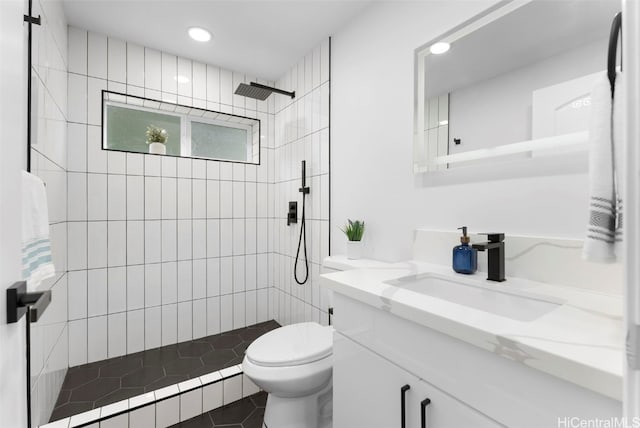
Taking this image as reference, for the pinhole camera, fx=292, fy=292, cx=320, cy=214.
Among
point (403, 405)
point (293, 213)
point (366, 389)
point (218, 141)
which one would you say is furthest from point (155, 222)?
point (403, 405)

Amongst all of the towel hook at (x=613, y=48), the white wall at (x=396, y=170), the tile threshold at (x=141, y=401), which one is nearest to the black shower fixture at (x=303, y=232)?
the white wall at (x=396, y=170)

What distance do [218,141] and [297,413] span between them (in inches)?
85.1

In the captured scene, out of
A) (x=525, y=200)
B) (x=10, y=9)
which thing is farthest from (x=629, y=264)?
(x=10, y=9)

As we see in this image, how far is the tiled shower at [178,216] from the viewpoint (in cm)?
192

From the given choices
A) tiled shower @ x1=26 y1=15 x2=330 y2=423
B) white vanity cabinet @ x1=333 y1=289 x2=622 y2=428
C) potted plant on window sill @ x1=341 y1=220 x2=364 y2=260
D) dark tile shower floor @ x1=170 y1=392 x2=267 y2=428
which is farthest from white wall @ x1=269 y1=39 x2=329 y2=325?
white vanity cabinet @ x1=333 y1=289 x2=622 y2=428

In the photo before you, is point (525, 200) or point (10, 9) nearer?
point (10, 9)

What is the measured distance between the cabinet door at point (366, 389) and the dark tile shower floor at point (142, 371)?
2.83 feet

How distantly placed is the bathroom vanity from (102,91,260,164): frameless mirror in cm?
192

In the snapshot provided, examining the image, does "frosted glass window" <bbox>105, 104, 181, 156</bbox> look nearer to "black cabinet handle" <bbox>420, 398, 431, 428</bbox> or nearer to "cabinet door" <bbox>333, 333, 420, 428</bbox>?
"cabinet door" <bbox>333, 333, 420, 428</bbox>

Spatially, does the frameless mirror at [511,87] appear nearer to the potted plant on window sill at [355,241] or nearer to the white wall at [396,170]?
the white wall at [396,170]

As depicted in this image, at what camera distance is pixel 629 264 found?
1.20 ft

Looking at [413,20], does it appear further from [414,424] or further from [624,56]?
[414,424]

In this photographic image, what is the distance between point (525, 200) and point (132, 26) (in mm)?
2412

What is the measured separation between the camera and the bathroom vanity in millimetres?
517
